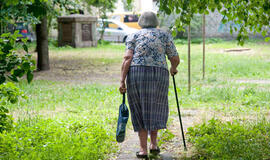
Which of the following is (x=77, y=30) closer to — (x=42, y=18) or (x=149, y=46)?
(x=42, y=18)

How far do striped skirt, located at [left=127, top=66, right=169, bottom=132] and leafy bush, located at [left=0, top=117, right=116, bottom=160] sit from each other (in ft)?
2.04

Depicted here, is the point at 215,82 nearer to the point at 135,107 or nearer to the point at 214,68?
the point at 214,68

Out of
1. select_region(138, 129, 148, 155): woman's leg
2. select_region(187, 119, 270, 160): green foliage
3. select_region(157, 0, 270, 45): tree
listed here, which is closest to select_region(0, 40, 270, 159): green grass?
select_region(138, 129, 148, 155): woman's leg

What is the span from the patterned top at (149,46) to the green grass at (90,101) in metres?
1.14

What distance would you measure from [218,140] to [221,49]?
17498 mm

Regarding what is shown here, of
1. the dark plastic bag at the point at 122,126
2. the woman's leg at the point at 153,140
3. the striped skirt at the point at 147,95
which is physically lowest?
the woman's leg at the point at 153,140

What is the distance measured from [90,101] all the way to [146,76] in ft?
13.8

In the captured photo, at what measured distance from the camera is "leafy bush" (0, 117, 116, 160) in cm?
485

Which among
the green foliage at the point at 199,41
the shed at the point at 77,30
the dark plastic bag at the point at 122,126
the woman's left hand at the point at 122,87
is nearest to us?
the dark plastic bag at the point at 122,126

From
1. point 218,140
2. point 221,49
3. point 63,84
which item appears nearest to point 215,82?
point 63,84

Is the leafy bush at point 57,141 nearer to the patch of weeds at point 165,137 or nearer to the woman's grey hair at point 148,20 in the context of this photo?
the patch of weeds at point 165,137

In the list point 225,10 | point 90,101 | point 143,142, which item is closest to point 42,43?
point 90,101

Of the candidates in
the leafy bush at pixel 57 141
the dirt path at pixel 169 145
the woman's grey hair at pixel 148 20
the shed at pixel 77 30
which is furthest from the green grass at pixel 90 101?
the shed at pixel 77 30

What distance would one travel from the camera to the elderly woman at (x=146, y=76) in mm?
5164
